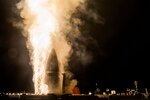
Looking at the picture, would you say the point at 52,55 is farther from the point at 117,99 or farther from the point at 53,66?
the point at 117,99

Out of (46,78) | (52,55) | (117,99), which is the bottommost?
(117,99)

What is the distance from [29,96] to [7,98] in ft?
24.4

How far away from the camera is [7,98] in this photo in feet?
382

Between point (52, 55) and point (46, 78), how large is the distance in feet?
26.4

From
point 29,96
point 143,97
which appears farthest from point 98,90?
point 29,96

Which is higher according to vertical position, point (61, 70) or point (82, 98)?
point (61, 70)

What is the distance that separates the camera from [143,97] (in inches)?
4934

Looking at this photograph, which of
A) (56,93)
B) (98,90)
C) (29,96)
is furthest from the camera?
(98,90)

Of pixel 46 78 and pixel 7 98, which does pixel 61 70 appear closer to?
pixel 46 78

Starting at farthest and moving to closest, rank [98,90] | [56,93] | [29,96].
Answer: [98,90] < [56,93] < [29,96]

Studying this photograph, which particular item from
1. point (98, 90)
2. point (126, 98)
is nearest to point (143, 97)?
point (126, 98)

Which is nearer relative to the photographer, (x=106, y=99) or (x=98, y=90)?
(x=106, y=99)

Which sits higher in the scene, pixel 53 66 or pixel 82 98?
pixel 53 66

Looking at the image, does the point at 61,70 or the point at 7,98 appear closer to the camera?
the point at 7,98
